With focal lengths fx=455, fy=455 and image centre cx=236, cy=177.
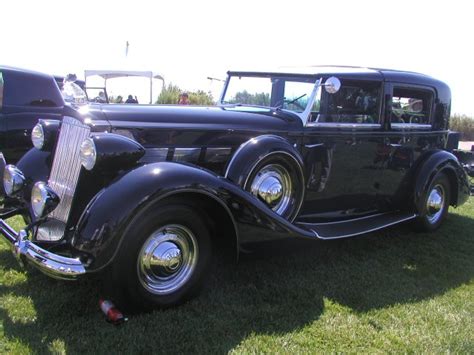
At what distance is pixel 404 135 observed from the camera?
5258 millimetres

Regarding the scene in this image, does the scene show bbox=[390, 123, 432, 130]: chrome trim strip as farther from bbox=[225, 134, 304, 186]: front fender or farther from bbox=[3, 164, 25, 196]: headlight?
bbox=[3, 164, 25, 196]: headlight

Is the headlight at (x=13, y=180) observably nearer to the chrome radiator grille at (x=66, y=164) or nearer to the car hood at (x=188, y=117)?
the chrome radiator grille at (x=66, y=164)

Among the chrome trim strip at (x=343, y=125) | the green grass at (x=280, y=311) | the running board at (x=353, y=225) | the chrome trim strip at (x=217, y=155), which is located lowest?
the green grass at (x=280, y=311)

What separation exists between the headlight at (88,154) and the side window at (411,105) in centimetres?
343

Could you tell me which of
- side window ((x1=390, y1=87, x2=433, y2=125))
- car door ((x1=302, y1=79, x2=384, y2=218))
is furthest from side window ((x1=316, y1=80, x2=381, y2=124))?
side window ((x1=390, y1=87, x2=433, y2=125))

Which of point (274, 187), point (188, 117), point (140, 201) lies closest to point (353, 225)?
point (274, 187)

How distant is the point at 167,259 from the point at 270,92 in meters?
2.45

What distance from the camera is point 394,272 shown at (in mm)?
4367

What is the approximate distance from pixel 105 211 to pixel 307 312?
65.9 inches

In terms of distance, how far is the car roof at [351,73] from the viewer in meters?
4.68

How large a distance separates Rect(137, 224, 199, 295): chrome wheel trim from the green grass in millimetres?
198

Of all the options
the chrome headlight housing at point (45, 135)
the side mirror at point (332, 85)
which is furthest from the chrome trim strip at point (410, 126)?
the chrome headlight housing at point (45, 135)

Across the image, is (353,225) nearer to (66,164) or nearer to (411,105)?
(411,105)

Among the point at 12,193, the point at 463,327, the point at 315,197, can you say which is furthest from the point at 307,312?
the point at 12,193
